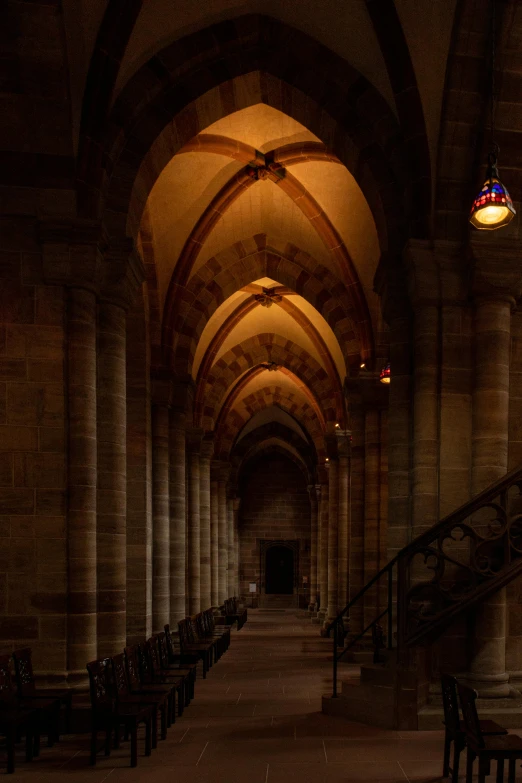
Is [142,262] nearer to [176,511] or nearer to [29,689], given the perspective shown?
[29,689]

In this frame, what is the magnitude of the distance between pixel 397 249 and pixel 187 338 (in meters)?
7.50

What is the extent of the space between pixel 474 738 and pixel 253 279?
12912 mm

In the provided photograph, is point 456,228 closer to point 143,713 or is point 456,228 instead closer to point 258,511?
point 143,713

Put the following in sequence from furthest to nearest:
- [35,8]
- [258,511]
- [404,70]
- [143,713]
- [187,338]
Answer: [258,511] < [187,338] < [404,70] < [35,8] < [143,713]

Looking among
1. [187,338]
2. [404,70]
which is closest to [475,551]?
[404,70]

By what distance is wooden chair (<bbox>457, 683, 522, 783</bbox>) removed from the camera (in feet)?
16.3

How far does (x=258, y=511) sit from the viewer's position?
41625 millimetres

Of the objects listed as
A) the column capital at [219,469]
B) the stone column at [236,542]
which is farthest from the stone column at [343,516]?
the stone column at [236,542]

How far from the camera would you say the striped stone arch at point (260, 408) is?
29.7 metres

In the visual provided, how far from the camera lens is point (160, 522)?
50.4 ft

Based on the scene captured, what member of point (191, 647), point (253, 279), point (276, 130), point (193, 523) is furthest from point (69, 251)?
point (193, 523)

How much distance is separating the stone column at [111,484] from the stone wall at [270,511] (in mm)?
32551

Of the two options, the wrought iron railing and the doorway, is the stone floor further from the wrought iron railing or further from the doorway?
the doorway

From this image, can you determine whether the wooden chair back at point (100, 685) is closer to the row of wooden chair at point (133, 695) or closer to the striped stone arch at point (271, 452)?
the row of wooden chair at point (133, 695)
